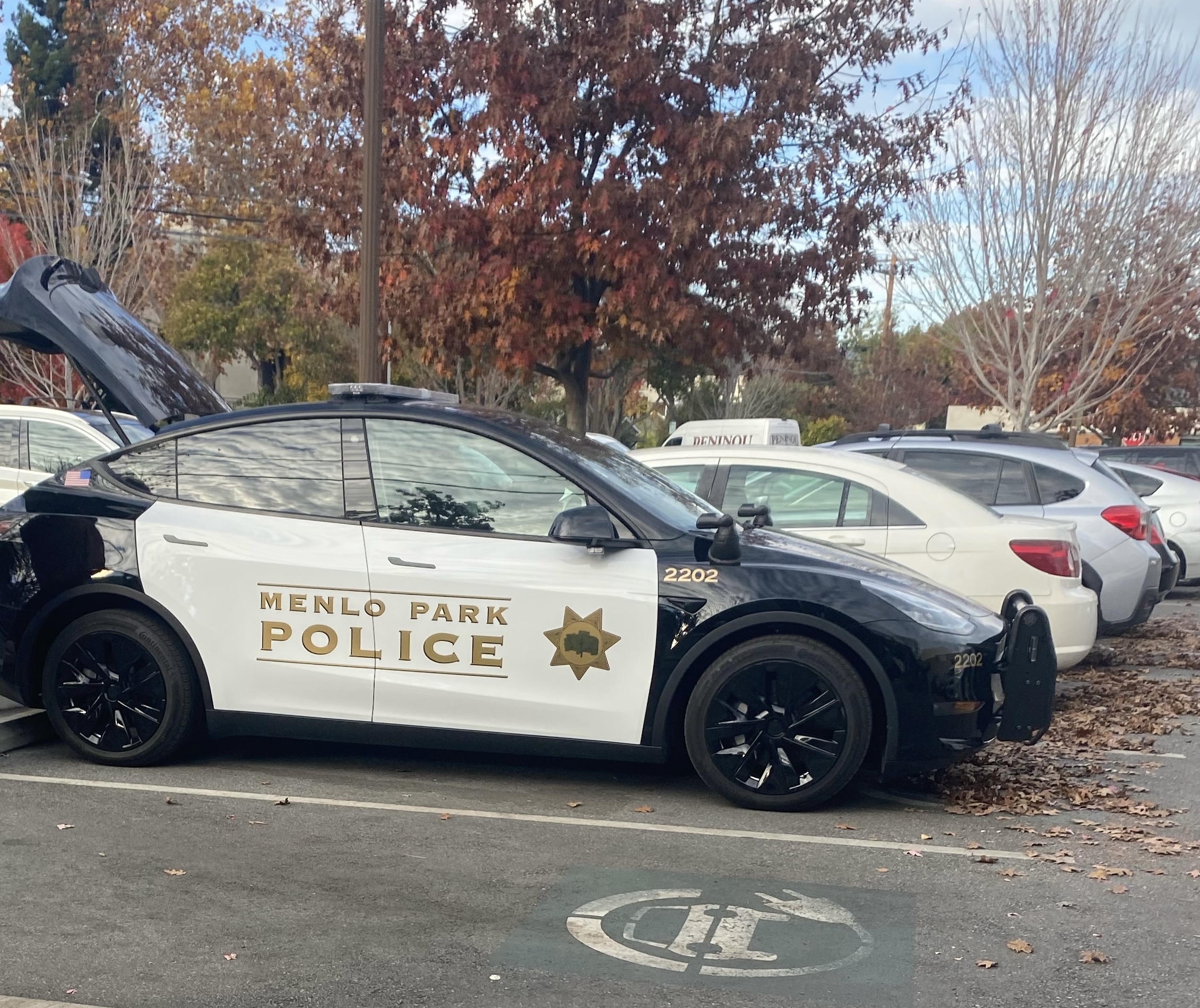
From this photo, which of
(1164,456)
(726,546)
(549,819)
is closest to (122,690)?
(549,819)

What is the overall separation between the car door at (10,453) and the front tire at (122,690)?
5.44 metres

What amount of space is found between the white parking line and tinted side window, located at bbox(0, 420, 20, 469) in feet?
19.2

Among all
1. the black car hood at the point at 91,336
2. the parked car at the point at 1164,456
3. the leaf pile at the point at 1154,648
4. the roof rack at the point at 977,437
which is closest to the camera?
the black car hood at the point at 91,336

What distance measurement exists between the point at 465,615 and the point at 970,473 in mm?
5725

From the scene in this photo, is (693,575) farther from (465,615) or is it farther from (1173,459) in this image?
(1173,459)

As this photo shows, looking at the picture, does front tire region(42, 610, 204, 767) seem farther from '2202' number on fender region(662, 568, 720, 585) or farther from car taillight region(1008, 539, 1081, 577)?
car taillight region(1008, 539, 1081, 577)

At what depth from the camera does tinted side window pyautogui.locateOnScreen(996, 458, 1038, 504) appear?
997 cm

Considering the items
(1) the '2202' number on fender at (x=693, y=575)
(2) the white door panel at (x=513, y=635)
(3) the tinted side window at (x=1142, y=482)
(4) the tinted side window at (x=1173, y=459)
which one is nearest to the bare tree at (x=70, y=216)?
(3) the tinted side window at (x=1142, y=482)

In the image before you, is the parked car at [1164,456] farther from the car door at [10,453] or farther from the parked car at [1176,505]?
the car door at [10,453]

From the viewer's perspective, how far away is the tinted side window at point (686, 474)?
8570 millimetres

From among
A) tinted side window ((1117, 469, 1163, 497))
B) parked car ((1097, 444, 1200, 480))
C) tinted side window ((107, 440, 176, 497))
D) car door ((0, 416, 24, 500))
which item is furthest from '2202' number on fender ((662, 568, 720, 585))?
parked car ((1097, 444, 1200, 480))

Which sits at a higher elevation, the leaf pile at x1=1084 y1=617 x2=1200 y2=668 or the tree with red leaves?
the tree with red leaves

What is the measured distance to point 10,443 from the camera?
11062 millimetres

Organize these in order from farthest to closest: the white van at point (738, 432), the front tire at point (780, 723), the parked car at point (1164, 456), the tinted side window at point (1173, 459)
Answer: the tinted side window at point (1173, 459) → the parked car at point (1164, 456) → the white van at point (738, 432) → the front tire at point (780, 723)
